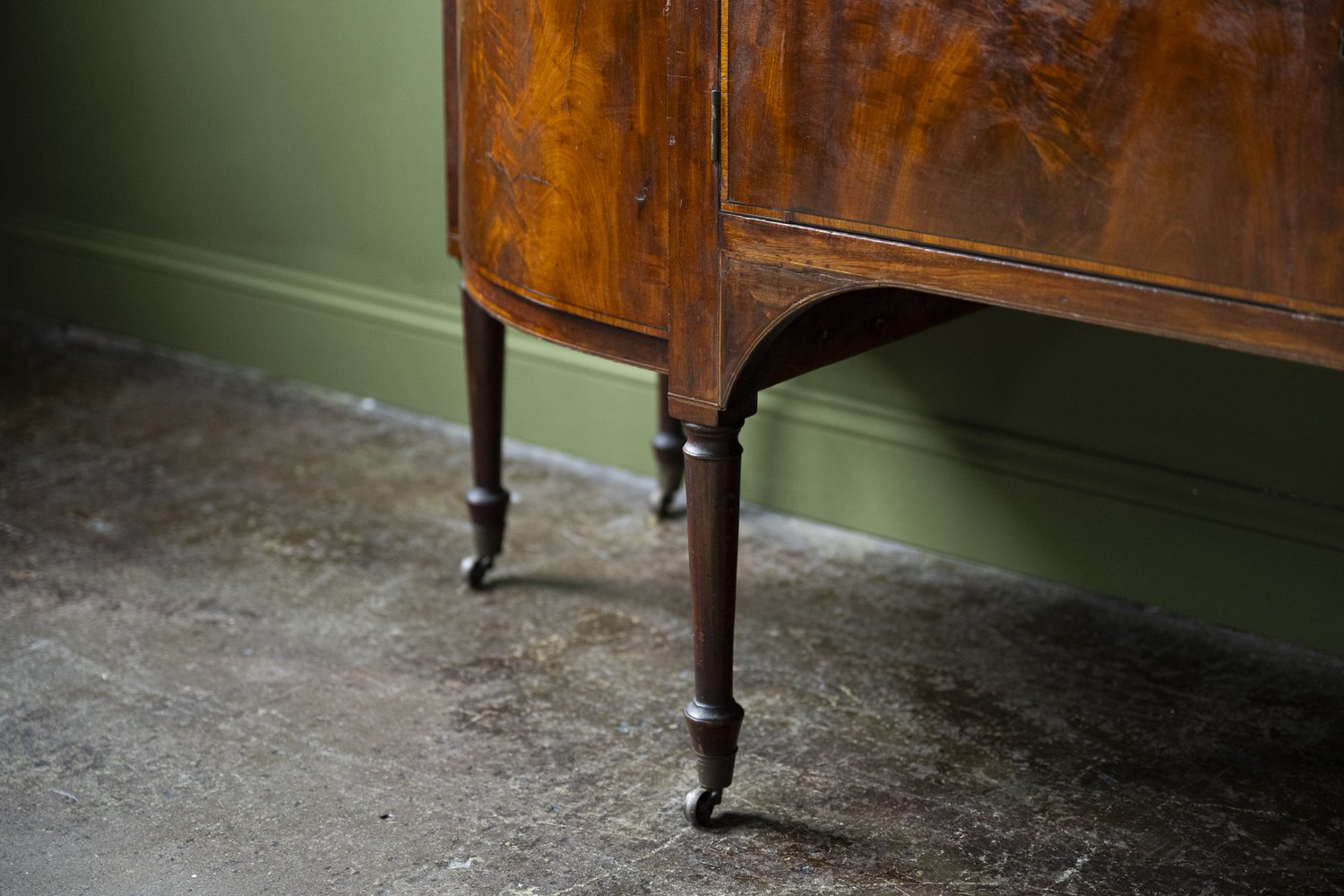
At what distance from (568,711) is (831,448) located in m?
0.72

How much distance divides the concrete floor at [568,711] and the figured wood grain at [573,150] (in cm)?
54

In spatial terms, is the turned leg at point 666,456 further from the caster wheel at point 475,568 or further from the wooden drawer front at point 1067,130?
the wooden drawer front at point 1067,130

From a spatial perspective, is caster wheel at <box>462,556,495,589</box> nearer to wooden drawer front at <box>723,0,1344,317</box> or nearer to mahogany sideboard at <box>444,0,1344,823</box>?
mahogany sideboard at <box>444,0,1344,823</box>

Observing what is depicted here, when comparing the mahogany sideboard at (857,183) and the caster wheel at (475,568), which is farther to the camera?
the caster wheel at (475,568)

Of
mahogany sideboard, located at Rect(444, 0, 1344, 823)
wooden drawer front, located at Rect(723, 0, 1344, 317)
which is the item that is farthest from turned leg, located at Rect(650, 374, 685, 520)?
wooden drawer front, located at Rect(723, 0, 1344, 317)

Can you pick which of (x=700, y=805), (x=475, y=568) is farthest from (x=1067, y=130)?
(x=475, y=568)

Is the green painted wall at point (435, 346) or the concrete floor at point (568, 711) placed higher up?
the green painted wall at point (435, 346)

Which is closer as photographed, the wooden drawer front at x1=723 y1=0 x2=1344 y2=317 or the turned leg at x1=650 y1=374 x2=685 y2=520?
the wooden drawer front at x1=723 y1=0 x2=1344 y2=317

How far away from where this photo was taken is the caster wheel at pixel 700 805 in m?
1.64

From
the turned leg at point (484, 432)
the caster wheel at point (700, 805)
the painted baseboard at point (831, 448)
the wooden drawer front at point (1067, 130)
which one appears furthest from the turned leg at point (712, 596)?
the painted baseboard at point (831, 448)

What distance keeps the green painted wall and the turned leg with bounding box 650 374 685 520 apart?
4.9 inches

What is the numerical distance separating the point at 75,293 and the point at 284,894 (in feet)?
7.24

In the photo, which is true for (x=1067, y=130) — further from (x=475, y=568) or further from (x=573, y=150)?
(x=475, y=568)

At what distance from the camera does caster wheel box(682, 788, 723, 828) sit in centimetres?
164
